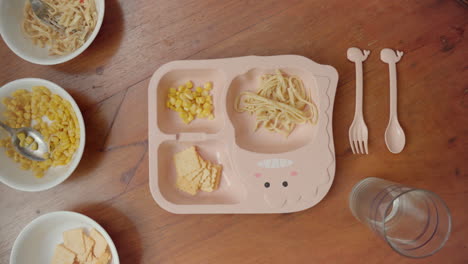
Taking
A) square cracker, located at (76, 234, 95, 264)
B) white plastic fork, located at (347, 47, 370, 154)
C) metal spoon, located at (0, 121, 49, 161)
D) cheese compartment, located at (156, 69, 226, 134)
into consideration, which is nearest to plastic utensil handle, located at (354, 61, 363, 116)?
white plastic fork, located at (347, 47, 370, 154)

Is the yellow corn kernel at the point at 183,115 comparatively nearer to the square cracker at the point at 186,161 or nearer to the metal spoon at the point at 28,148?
the square cracker at the point at 186,161

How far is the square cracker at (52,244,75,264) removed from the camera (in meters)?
1.46

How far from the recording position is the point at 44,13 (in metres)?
1.52

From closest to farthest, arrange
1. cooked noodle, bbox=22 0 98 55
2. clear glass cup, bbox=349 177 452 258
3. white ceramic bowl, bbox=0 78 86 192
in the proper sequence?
clear glass cup, bbox=349 177 452 258, white ceramic bowl, bbox=0 78 86 192, cooked noodle, bbox=22 0 98 55

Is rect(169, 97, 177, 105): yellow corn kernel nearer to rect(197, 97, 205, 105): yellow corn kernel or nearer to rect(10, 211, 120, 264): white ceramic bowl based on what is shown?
rect(197, 97, 205, 105): yellow corn kernel

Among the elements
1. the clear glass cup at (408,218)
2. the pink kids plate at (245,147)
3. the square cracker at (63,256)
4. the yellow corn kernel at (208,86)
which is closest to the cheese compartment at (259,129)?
the pink kids plate at (245,147)

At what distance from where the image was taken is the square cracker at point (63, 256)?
57.4 inches

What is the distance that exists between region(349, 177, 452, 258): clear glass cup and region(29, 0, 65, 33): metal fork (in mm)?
1490

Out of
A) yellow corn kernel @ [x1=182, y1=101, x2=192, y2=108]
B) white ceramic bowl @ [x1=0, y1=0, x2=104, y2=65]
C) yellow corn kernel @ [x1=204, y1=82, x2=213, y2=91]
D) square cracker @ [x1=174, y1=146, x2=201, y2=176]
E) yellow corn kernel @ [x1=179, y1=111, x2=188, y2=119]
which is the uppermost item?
white ceramic bowl @ [x1=0, y1=0, x2=104, y2=65]

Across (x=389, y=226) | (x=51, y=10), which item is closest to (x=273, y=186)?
(x=389, y=226)

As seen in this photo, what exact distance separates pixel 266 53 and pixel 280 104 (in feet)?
0.82

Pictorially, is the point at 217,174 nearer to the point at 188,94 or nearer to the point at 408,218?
the point at 188,94

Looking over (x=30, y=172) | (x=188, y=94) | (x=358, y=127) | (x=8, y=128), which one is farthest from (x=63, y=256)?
(x=358, y=127)

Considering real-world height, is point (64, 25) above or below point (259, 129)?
above
